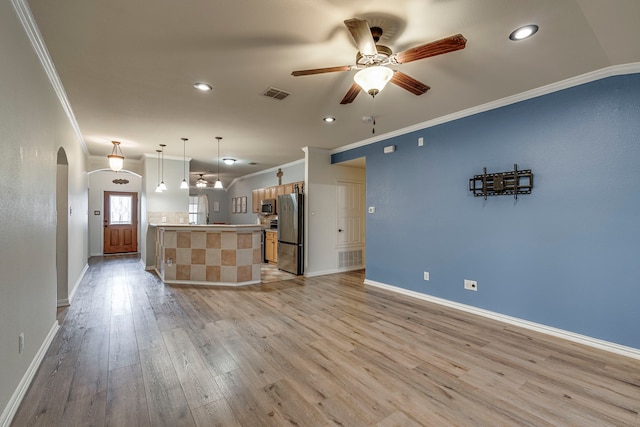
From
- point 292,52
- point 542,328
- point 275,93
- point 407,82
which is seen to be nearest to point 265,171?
point 275,93

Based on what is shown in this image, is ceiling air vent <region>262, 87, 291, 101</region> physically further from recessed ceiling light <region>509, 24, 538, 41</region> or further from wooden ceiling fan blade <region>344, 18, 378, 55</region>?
recessed ceiling light <region>509, 24, 538, 41</region>

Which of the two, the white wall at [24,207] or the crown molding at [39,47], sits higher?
the crown molding at [39,47]

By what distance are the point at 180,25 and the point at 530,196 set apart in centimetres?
380

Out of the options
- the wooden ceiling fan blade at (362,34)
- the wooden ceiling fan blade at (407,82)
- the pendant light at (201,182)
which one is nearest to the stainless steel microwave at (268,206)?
the pendant light at (201,182)

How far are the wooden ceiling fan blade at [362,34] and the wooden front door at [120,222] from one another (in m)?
9.63

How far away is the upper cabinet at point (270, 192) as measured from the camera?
679 centimetres

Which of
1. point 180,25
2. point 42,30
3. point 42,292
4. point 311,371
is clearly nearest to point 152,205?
point 42,292

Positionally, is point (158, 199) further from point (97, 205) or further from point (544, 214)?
point (544, 214)

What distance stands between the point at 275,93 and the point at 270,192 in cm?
490

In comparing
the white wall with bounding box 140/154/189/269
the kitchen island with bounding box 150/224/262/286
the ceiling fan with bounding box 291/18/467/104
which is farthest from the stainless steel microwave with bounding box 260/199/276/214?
the ceiling fan with bounding box 291/18/467/104

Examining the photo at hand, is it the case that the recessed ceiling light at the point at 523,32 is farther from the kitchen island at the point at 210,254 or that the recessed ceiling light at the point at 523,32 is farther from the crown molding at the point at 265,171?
the crown molding at the point at 265,171

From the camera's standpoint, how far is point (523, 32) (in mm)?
2168

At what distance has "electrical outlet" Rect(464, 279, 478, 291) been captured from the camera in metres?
3.71

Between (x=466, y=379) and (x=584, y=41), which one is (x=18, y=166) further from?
(x=584, y=41)
